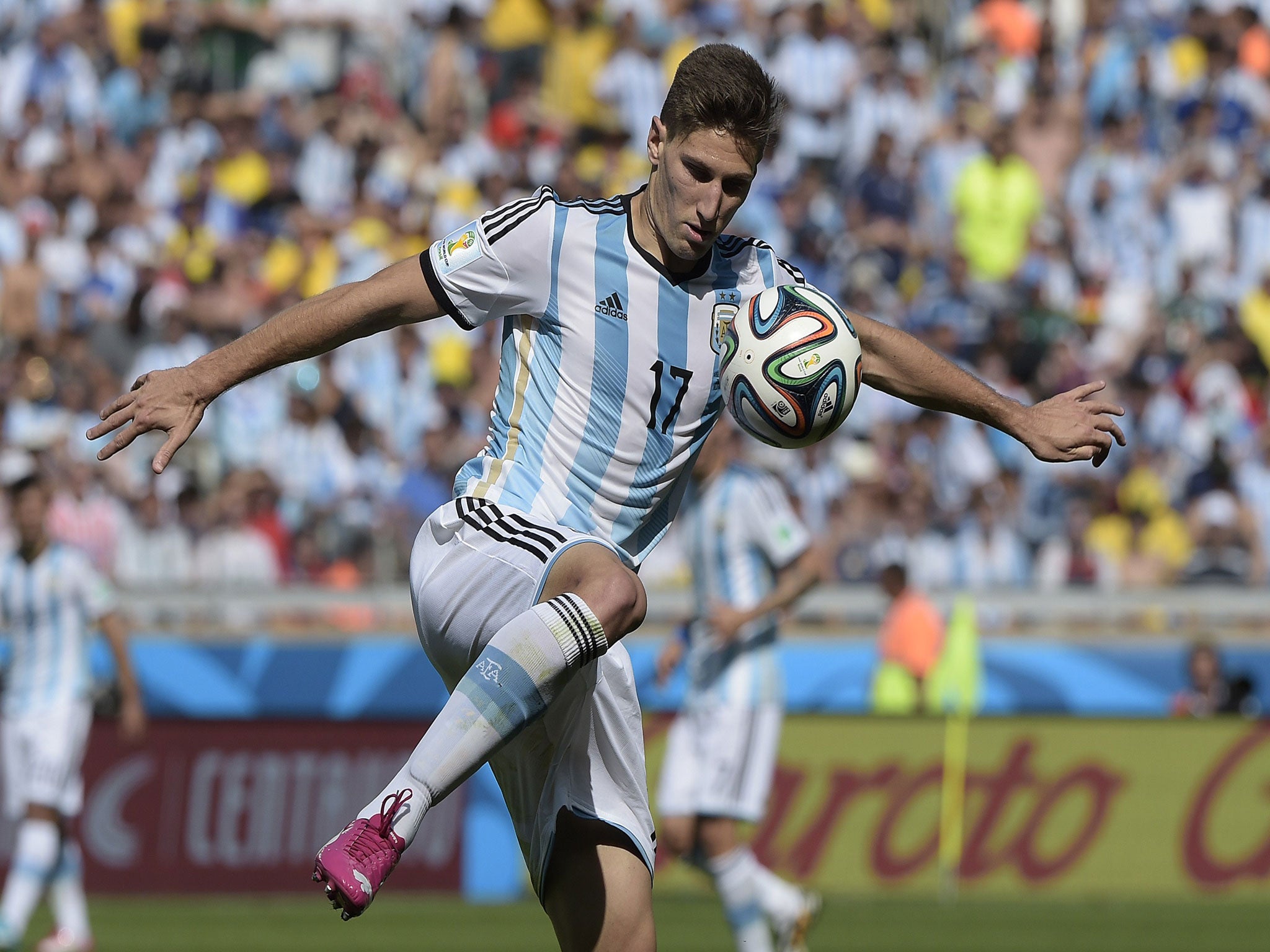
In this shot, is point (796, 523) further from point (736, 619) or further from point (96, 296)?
point (96, 296)

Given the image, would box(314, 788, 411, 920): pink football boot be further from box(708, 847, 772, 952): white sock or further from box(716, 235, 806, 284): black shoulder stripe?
box(708, 847, 772, 952): white sock

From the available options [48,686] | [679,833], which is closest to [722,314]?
[679,833]

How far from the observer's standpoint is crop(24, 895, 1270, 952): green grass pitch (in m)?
10.8

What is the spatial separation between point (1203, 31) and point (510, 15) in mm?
7195

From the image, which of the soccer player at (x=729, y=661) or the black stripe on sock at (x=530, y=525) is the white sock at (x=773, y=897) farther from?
the black stripe on sock at (x=530, y=525)

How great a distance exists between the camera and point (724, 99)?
17.8ft

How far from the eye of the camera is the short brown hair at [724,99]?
544cm

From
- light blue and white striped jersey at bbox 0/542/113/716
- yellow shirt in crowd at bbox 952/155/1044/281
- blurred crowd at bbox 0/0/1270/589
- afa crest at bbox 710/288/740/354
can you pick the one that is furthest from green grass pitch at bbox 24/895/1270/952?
yellow shirt in crowd at bbox 952/155/1044/281

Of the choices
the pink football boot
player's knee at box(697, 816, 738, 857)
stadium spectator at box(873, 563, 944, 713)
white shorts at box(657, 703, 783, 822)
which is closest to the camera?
the pink football boot

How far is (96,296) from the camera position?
55.5ft

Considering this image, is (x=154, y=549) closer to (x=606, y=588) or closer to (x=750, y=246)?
(x=750, y=246)

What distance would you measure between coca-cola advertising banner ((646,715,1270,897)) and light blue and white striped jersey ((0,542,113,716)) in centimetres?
393

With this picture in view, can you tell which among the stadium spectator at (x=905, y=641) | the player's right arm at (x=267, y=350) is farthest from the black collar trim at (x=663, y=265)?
the stadium spectator at (x=905, y=641)

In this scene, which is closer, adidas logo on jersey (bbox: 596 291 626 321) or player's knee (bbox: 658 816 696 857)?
adidas logo on jersey (bbox: 596 291 626 321)
